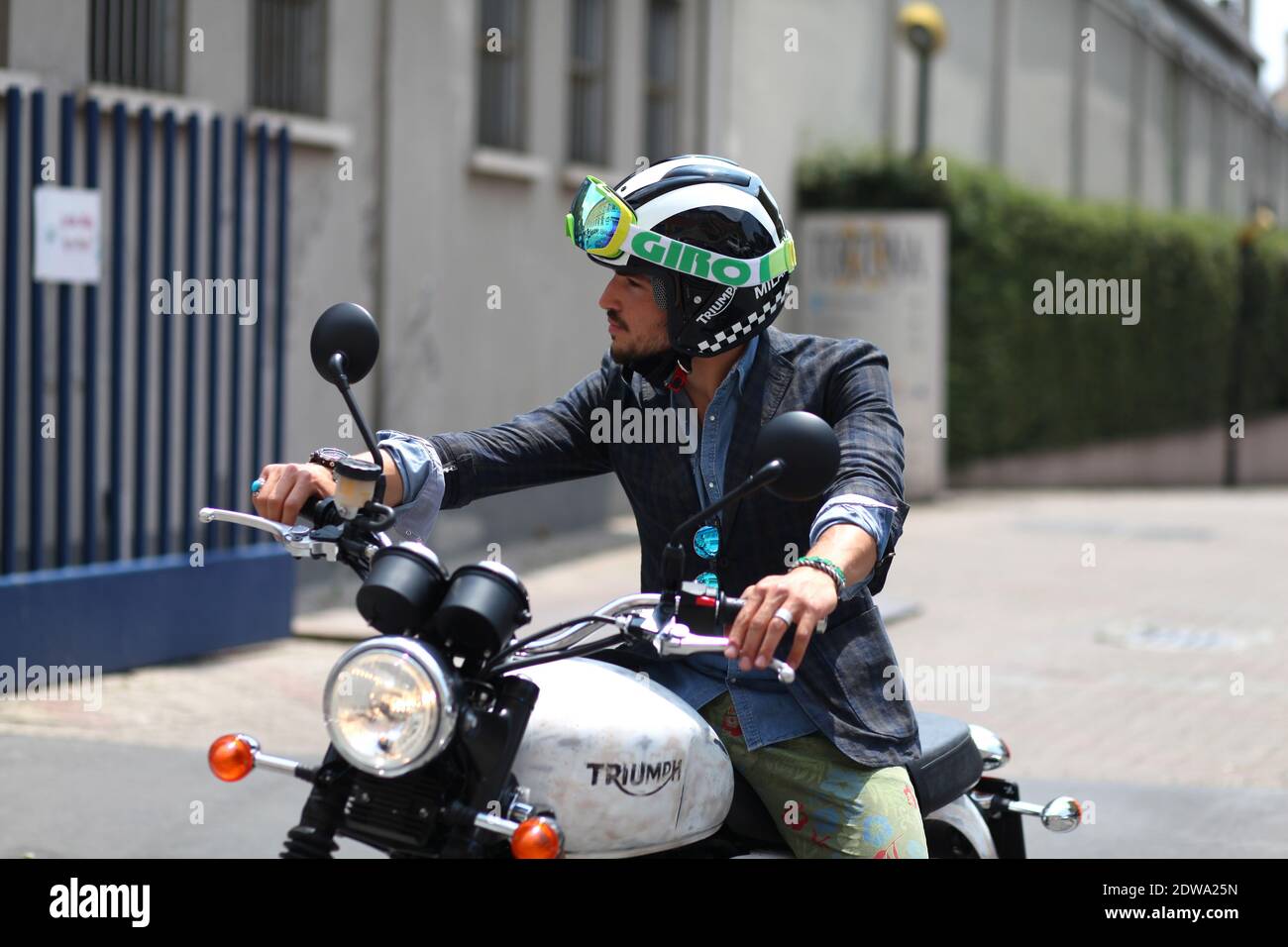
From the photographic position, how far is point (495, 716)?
235cm

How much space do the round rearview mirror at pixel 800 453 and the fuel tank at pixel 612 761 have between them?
0.39 m

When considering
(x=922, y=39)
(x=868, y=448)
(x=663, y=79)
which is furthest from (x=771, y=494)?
(x=922, y=39)

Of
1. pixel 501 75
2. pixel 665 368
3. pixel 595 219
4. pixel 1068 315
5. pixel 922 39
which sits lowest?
pixel 665 368

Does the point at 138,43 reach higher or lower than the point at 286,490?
higher

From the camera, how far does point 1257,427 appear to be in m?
29.4

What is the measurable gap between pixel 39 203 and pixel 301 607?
10.3 feet

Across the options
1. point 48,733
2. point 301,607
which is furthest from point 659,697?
point 301,607

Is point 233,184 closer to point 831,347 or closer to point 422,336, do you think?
point 422,336

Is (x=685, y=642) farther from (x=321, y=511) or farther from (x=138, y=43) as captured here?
(x=138, y=43)

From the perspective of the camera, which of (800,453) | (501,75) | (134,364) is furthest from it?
(501,75)

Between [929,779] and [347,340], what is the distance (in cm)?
124

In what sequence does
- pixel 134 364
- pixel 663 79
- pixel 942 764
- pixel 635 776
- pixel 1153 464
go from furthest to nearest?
pixel 1153 464
pixel 663 79
pixel 134 364
pixel 942 764
pixel 635 776

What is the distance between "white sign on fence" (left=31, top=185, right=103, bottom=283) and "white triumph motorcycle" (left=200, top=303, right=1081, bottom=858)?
18.5ft

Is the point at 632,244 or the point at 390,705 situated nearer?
the point at 390,705
